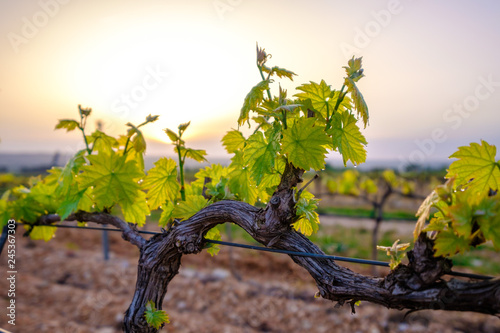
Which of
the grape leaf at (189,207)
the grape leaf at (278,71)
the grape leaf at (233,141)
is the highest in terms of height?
the grape leaf at (278,71)

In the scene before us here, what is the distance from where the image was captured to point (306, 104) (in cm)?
108

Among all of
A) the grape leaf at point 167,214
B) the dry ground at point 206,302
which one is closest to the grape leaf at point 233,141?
the grape leaf at point 167,214

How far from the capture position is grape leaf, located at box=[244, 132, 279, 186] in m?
1.04

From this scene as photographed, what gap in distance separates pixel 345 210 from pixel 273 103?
1414 cm

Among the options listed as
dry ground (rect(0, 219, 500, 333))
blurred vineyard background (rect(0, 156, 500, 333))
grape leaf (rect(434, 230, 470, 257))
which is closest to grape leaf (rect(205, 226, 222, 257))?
grape leaf (rect(434, 230, 470, 257))

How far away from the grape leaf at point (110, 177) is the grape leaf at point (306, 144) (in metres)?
0.60

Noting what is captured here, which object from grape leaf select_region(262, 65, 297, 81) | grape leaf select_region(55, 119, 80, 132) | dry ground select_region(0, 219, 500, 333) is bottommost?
dry ground select_region(0, 219, 500, 333)

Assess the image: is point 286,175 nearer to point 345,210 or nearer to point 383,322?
point 383,322

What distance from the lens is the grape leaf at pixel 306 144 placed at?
3.28 feet

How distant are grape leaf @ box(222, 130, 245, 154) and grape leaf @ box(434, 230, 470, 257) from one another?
29.4 inches

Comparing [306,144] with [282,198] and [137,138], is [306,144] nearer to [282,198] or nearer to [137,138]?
[282,198]

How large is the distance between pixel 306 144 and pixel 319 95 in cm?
22

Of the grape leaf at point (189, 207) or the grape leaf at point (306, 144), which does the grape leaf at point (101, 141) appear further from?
the grape leaf at point (306, 144)

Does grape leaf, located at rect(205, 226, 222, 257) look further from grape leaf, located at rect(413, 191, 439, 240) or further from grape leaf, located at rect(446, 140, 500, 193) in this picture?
grape leaf, located at rect(446, 140, 500, 193)
